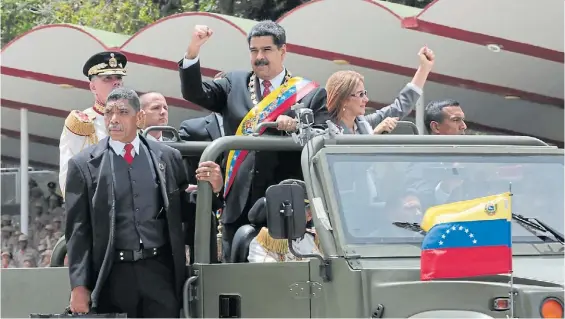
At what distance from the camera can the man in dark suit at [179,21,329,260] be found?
724 centimetres

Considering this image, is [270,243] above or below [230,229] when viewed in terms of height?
below

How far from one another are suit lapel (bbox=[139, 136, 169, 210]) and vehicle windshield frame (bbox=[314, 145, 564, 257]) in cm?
87

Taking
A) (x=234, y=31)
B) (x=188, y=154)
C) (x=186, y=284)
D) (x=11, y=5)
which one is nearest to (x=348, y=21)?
(x=234, y=31)

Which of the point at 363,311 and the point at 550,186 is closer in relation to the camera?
the point at 363,311

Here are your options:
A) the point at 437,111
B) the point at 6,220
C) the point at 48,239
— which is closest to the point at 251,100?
the point at 437,111

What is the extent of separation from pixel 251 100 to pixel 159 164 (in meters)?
0.93

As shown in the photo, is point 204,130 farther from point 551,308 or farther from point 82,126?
point 551,308

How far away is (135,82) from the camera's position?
61.9 ft

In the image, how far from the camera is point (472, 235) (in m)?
5.62

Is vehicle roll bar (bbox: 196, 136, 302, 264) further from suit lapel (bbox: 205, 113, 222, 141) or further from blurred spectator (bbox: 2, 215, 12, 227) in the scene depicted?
blurred spectator (bbox: 2, 215, 12, 227)

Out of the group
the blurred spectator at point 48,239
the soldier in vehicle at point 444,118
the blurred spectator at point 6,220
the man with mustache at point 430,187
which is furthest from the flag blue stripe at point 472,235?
the blurred spectator at point 6,220

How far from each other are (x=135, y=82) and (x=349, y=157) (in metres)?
12.7

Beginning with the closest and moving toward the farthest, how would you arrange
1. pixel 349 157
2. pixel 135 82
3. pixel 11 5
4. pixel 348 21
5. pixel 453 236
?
pixel 453 236 → pixel 349 157 → pixel 348 21 → pixel 135 82 → pixel 11 5

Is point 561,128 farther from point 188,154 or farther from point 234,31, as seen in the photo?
point 188,154
